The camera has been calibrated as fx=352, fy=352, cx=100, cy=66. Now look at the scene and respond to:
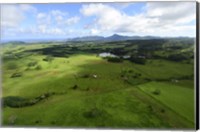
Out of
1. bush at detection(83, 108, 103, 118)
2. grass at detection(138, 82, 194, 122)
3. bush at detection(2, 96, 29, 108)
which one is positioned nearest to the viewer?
grass at detection(138, 82, 194, 122)

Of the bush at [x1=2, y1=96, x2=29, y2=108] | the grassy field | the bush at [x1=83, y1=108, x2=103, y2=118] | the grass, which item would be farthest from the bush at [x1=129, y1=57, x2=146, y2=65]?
the bush at [x1=2, y1=96, x2=29, y2=108]

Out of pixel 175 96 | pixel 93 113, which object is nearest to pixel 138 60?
pixel 175 96

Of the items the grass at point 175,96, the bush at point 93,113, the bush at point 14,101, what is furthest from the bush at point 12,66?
the grass at point 175,96

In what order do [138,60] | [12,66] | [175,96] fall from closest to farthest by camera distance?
[175,96] → [138,60] → [12,66]

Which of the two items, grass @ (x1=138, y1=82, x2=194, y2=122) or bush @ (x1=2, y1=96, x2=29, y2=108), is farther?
bush @ (x1=2, y1=96, x2=29, y2=108)

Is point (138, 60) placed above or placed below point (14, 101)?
above

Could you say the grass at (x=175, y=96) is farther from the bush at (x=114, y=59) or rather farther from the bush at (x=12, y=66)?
the bush at (x=12, y=66)

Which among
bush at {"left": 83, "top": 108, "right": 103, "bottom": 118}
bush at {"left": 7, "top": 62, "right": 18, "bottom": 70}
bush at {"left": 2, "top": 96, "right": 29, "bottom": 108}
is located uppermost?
bush at {"left": 7, "top": 62, "right": 18, "bottom": 70}

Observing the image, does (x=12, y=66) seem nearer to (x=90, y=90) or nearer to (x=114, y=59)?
(x=90, y=90)

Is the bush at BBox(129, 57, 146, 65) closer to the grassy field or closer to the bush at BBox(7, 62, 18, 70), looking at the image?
the grassy field
